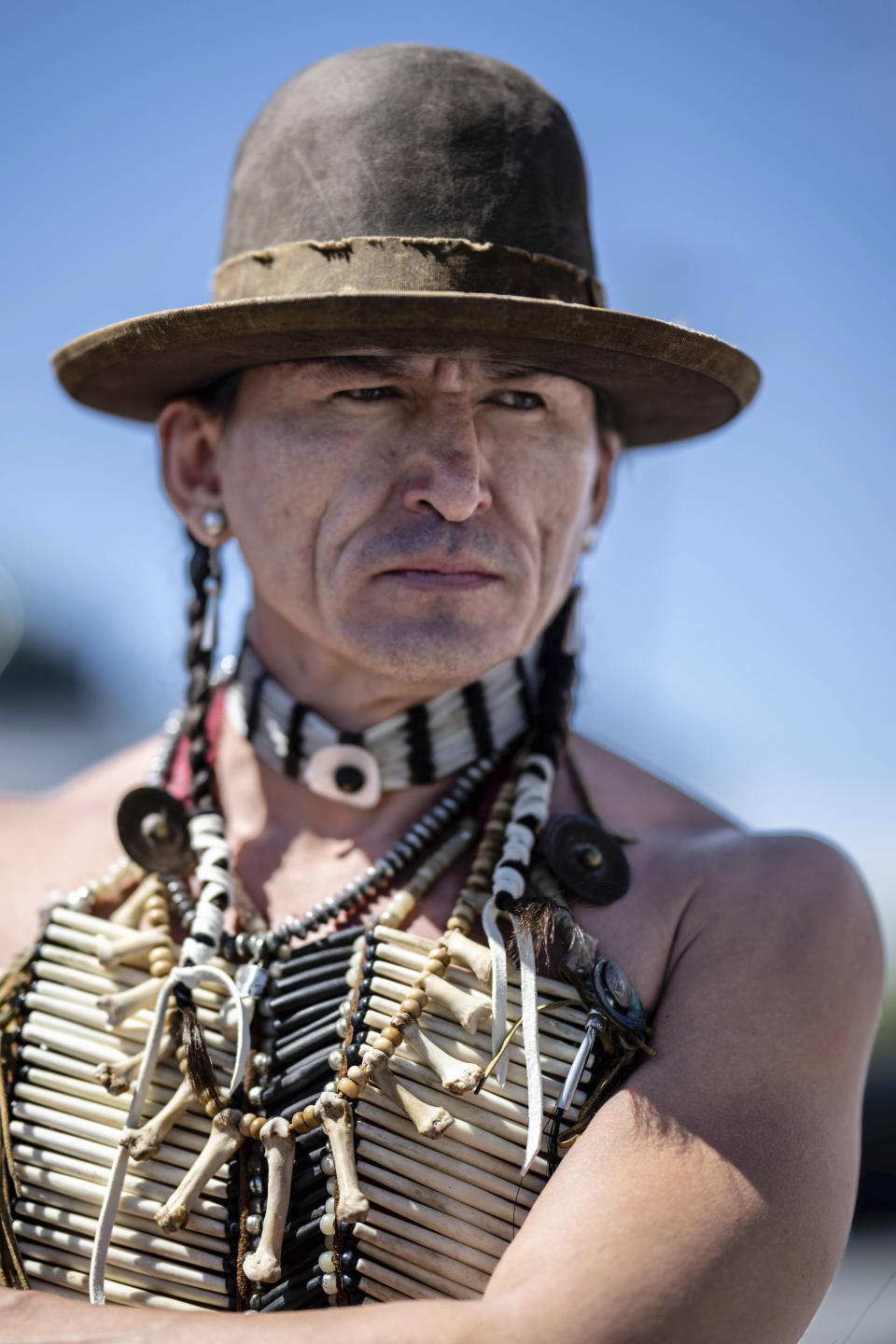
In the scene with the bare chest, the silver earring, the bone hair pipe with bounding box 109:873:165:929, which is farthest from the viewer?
the silver earring

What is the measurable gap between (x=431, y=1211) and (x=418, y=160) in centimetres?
175

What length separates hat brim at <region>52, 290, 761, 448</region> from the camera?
1.97m

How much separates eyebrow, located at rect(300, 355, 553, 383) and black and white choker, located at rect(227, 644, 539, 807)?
0.60 m

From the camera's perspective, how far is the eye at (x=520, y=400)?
88.1 inches

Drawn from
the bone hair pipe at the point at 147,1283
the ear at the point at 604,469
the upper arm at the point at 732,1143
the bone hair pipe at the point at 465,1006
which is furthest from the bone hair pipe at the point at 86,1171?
the ear at the point at 604,469

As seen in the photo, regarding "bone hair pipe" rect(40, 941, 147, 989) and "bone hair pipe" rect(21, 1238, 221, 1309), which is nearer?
"bone hair pipe" rect(21, 1238, 221, 1309)

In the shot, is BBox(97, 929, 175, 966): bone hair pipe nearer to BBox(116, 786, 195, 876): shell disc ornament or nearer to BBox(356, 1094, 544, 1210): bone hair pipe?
BBox(116, 786, 195, 876): shell disc ornament

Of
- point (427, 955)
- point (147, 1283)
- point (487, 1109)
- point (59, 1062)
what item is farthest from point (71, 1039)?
point (487, 1109)

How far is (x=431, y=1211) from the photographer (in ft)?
6.35

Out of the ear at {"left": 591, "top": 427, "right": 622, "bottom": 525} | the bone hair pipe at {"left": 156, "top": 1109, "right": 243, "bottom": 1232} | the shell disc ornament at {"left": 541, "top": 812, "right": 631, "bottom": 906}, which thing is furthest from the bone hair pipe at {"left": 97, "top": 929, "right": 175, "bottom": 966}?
the ear at {"left": 591, "top": 427, "right": 622, "bottom": 525}

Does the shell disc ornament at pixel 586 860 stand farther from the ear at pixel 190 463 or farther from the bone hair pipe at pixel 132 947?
the ear at pixel 190 463

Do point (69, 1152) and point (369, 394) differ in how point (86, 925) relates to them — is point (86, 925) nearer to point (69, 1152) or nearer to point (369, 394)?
point (69, 1152)

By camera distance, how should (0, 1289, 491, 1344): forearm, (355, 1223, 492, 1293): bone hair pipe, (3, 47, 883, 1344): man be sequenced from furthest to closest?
1. (355, 1223, 492, 1293): bone hair pipe
2. (3, 47, 883, 1344): man
3. (0, 1289, 491, 1344): forearm

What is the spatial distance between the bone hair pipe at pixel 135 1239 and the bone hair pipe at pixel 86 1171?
2.3 inches
